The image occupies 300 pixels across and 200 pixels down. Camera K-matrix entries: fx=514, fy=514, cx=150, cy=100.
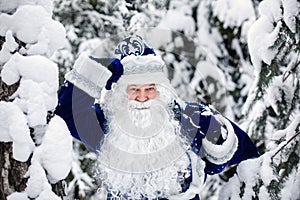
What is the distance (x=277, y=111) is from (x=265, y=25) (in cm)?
43

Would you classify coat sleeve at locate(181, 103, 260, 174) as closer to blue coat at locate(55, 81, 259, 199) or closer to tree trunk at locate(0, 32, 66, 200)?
blue coat at locate(55, 81, 259, 199)

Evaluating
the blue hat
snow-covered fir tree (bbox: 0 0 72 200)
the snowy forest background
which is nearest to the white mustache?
the blue hat

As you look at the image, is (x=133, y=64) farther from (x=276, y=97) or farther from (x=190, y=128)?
(x=276, y=97)

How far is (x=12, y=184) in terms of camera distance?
62.1 inches

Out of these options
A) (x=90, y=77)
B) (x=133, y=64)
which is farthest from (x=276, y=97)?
(x=90, y=77)

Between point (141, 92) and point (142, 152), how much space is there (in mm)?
278

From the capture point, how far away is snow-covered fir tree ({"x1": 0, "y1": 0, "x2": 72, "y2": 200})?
5.08ft

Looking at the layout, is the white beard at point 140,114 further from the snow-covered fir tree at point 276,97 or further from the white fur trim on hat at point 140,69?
the snow-covered fir tree at point 276,97

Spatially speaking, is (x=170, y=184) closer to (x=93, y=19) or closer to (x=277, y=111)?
(x=277, y=111)

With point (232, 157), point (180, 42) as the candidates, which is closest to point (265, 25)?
point (232, 157)

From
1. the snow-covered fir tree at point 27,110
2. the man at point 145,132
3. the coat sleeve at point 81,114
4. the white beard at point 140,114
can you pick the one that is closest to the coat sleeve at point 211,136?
the man at point 145,132

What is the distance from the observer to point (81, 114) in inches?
89.3

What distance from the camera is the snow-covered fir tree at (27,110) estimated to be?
155 centimetres

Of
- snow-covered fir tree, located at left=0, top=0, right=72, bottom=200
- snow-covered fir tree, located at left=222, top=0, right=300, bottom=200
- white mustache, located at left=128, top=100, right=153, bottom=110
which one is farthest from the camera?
white mustache, located at left=128, top=100, right=153, bottom=110
